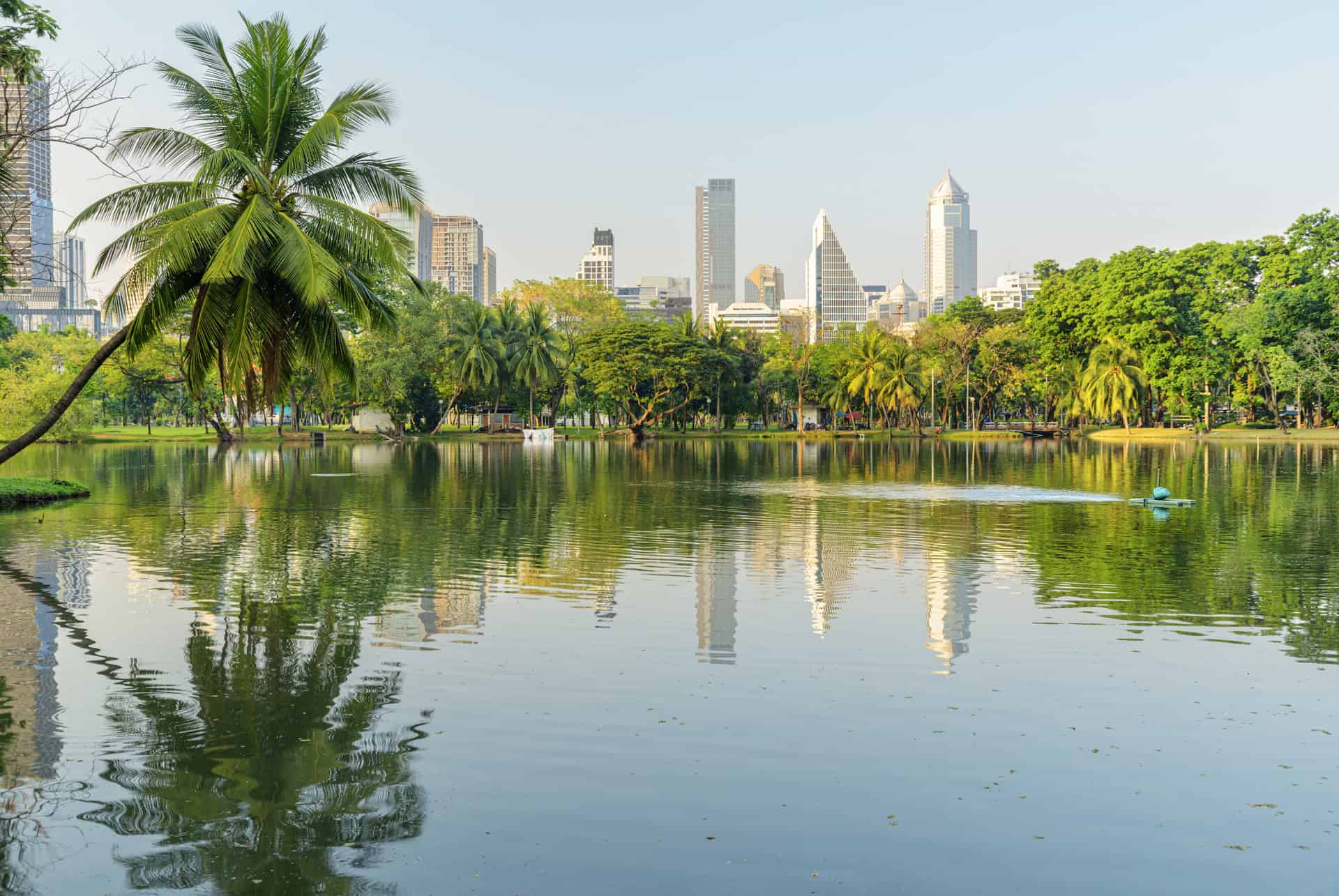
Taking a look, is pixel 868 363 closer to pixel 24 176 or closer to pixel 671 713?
pixel 24 176

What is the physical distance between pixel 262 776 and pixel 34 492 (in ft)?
90.0

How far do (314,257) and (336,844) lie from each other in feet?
46.3

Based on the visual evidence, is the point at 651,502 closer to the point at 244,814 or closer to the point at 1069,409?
the point at 244,814

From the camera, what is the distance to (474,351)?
8975 centimetres

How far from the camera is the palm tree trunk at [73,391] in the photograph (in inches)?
703

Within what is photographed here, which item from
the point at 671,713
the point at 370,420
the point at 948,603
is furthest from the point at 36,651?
the point at 370,420

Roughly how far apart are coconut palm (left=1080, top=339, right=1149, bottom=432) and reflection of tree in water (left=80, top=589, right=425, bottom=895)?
8629 cm

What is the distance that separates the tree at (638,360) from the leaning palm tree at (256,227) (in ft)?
224

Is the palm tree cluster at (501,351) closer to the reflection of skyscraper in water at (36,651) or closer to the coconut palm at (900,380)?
the coconut palm at (900,380)

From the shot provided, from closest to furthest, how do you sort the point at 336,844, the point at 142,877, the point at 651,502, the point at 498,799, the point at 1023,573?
the point at 142,877, the point at 336,844, the point at 498,799, the point at 1023,573, the point at 651,502

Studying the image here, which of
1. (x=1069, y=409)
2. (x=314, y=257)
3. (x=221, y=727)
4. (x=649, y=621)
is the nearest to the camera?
(x=221, y=727)

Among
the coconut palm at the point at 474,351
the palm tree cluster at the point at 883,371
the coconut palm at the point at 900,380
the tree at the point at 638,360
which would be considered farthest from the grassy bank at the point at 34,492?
the coconut palm at the point at 900,380

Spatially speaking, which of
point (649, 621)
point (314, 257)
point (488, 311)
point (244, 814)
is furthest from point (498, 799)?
point (488, 311)

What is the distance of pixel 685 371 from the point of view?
91625 mm
